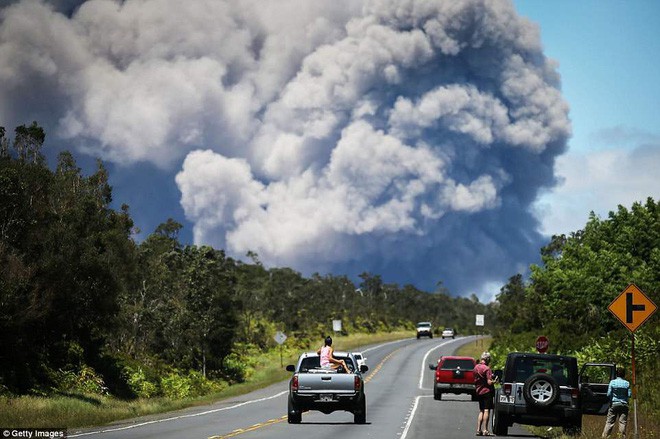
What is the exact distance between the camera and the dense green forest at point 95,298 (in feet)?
134

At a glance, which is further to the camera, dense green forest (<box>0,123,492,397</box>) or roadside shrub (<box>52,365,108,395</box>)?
roadside shrub (<box>52,365,108,395</box>)

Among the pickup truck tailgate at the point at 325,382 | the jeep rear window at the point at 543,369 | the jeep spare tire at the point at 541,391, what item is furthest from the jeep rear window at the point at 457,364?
the jeep spare tire at the point at 541,391

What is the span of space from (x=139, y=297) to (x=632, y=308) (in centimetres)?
5535

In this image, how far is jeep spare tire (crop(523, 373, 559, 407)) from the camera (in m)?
22.3

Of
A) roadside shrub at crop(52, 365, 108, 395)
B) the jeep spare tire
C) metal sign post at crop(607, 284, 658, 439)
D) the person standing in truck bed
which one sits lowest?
roadside shrub at crop(52, 365, 108, 395)

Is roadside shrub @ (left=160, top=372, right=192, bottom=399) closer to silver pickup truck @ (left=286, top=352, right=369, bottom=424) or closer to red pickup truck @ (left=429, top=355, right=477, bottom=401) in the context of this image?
red pickup truck @ (left=429, top=355, right=477, bottom=401)

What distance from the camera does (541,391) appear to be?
2244cm

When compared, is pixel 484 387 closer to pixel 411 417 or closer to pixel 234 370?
pixel 411 417

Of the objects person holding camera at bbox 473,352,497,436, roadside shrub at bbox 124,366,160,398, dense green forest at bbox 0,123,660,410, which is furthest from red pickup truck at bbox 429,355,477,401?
person holding camera at bbox 473,352,497,436

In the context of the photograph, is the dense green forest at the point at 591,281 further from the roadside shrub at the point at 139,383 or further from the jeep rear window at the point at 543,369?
the jeep rear window at the point at 543,369

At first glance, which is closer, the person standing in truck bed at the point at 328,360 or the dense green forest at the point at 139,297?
the person standing in truck bed at the point at 328,360

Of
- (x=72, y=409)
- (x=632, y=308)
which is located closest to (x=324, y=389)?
(x=632, y=308)

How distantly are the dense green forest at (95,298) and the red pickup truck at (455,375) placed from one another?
17.0 metres

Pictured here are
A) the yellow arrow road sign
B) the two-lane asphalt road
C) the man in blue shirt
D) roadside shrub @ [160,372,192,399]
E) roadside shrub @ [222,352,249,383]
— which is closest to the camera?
the yellow arrow road sign
